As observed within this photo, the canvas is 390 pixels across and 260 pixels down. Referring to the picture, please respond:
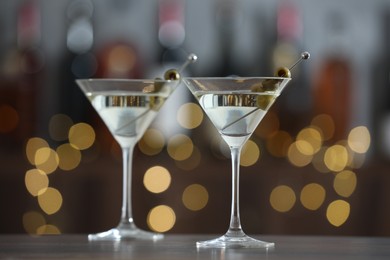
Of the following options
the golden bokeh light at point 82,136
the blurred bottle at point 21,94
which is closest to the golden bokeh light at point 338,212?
the golden bokeh light at point 82,136

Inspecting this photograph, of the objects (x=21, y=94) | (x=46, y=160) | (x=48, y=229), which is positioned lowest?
(x=48, y=229)

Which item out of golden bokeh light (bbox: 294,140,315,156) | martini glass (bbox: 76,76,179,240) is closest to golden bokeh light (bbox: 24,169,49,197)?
golden bokeh light (bbox: 294,140,315,156)

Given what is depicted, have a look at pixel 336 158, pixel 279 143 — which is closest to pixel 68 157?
pixel 279 143

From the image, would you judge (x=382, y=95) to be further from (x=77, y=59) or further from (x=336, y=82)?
(x=77, y=59)

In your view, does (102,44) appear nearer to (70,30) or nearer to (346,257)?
(70,30)

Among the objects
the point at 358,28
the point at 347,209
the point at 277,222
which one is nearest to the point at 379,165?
the point at 347,209

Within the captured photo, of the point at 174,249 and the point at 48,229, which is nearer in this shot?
the point at 174,249

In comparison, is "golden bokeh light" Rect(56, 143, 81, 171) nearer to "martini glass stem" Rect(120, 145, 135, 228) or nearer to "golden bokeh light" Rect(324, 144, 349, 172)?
"golden bokeh light" Rect(324, 144, 349, 172)
